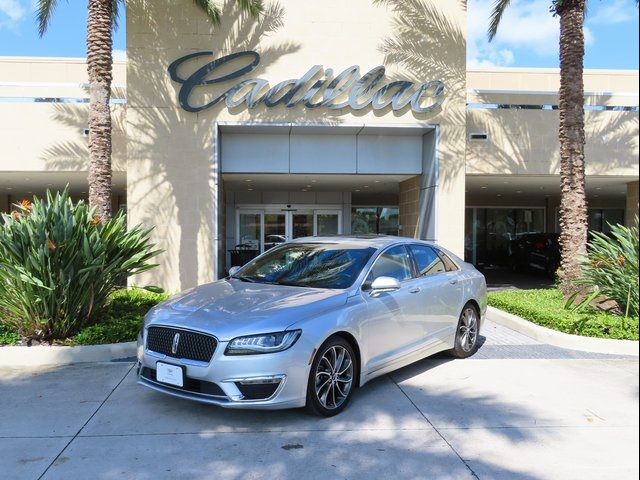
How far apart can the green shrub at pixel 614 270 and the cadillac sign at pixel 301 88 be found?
5.37 m

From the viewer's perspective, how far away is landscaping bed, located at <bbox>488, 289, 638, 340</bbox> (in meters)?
7.43

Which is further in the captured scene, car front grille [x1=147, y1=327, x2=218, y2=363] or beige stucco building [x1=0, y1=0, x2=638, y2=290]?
beige stucco building [x1=0, y1=0, x2=638, y2=290]

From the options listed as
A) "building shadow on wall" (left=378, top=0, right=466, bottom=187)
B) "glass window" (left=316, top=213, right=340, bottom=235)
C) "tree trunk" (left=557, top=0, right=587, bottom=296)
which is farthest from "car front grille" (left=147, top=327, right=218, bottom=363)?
"glass window" (left=316, top=213, right=340, bottom=235)

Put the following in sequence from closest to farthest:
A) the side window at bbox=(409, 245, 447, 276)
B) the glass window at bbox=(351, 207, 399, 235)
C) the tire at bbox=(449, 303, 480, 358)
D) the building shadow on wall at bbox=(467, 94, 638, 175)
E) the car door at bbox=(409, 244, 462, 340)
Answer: the car door at bbox=(409, 244, 462, 340) < the side window at bbox=(409, 245, 447, 276) < the tire at bbox=(449, 303, 480, 358) < the building shadow on wall at bbox=(467, 94, 638, 175) < the glass window at bbox=(351, 207, 399, 235)

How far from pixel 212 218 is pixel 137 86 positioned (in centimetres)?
337

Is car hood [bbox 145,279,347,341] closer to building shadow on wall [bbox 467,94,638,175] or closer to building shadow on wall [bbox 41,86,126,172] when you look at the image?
building shadow on wall [bbox 41,86,126,172]

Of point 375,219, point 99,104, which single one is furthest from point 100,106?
point 375,219

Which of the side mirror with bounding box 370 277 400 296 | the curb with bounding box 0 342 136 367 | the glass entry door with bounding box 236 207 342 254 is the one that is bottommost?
the curb with bounding box 0 342 136 367

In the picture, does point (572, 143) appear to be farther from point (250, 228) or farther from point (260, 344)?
point (250, 228)

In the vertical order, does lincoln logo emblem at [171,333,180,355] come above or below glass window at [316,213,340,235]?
below

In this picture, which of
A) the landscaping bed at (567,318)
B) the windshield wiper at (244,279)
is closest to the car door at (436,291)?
the windshield wiper at (244,279)

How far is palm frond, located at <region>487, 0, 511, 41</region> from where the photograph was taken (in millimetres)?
13078

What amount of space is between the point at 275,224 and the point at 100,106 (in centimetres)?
1014

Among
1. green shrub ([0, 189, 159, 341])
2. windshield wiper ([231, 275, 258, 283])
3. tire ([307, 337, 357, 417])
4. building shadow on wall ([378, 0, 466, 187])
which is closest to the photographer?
tire ([307, 337, 357, 417])
